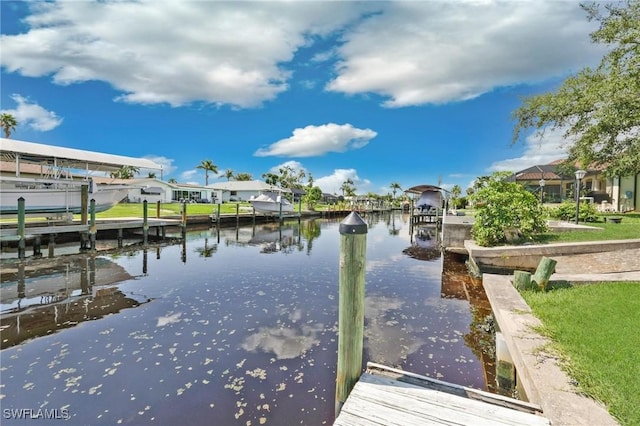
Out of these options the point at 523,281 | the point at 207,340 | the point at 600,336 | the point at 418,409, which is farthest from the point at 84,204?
the point at 600,336

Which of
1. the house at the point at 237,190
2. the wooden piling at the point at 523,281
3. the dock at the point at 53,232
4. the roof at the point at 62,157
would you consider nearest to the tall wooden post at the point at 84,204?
the dock at the point at 53,232

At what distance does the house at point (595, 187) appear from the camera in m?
21.4

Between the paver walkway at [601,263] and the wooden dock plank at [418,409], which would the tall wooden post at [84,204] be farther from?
the paver walkway at [601,263]

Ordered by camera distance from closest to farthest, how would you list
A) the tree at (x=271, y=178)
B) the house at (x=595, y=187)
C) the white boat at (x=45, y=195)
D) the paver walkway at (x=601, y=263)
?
the paver walkway at (x=601, y=263) < the white boat at (x=45, y=195) < the house at (x=595, y=187) < the tree at (x=271, y=178)

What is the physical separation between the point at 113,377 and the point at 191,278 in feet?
17.9

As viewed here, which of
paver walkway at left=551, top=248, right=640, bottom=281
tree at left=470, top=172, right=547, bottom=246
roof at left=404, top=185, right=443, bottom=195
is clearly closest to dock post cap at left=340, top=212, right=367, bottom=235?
paver walkway at left=551, top=248, right=640, bottom=281

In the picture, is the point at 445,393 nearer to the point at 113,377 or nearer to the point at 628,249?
the point at 113,377

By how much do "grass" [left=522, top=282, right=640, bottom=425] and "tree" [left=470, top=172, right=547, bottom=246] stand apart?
4661mm

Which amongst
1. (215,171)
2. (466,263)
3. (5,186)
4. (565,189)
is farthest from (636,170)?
(215,171)

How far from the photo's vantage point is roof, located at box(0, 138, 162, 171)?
42.1 ft

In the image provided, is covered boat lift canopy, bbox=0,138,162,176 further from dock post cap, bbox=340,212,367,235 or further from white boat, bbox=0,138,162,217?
dock post cap, bbox=340,212,367,235

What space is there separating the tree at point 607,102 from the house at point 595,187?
2.15m

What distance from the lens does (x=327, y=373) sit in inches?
176

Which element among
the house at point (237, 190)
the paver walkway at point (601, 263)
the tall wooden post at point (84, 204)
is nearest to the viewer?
the paver walkway at point (601, 263)
